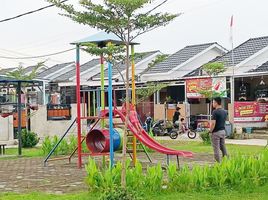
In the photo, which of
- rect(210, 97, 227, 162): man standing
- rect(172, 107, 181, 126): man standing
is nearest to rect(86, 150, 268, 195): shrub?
rect(210, 97, 227, 162): man standing

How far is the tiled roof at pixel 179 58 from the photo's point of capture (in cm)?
3581

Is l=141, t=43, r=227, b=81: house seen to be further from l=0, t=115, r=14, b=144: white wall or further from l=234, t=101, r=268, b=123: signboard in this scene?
l=0, t=115, r=14, b=144: white wall

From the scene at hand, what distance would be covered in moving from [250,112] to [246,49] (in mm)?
7486

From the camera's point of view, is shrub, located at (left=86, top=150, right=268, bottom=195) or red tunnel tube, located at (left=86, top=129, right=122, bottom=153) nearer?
shrub, located at (left=86, top=150, right=268, bottom=195)

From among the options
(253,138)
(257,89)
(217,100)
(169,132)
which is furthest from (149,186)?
(257,89)

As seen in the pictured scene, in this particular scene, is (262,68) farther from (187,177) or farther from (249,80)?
(187,177)

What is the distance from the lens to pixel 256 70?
2834 cm

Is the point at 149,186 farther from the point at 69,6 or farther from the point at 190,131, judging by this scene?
the point at 190,131

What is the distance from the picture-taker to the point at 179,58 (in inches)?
1487

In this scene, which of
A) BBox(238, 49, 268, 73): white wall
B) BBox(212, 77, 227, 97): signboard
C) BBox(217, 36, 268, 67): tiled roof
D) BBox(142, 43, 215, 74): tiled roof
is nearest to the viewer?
BBox(212, 77, 227, 97): signboard

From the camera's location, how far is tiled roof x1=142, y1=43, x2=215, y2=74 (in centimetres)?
3581

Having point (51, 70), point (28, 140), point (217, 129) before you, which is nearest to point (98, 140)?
point (217, 129)

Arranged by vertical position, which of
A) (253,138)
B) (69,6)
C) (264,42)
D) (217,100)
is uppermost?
(264,42)

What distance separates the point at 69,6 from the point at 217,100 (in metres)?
5.25
